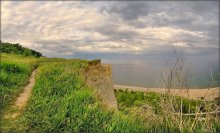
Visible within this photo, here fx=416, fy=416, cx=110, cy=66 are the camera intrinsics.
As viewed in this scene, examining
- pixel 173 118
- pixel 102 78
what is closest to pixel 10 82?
pixel 173 118

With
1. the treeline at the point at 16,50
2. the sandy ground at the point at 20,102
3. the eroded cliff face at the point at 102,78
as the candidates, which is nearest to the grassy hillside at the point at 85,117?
the sandy ground at the point at 20,102

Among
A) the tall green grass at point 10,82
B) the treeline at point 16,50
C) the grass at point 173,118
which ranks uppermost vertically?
the treeline at point 16,50

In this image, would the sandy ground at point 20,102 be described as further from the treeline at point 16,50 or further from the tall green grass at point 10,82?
the treeline at point 16,50

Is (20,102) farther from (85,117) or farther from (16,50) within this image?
(16,50)

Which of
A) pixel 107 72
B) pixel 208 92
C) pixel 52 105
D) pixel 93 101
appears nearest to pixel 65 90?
pixel 93 101

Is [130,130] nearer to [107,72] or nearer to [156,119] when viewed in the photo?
[156,119]

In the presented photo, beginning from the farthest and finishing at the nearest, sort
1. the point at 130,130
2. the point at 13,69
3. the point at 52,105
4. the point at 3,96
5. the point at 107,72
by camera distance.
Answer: the point at 107,72 < the point at 13,69 < the point at 3,96 < the point at 52,105 < the point at 130,130

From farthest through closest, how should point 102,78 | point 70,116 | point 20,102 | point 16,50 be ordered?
point 16,50, point 102,78, point 20,102, point 70,116

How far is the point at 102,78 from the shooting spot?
16688 mm

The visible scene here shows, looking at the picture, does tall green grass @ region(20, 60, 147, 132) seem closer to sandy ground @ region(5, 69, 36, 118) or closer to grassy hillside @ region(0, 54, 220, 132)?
grassy hillside @ region(0, 54, 220, 132)

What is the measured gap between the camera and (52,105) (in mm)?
8336

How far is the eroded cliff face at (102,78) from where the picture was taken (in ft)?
51.9

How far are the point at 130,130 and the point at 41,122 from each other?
5.11 ft

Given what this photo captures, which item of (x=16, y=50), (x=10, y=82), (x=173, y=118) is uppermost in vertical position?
(x=16, y=50)
